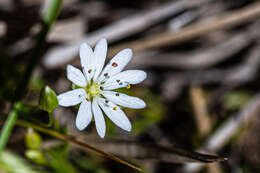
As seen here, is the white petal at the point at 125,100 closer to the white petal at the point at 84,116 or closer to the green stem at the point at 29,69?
the white petal at the point at 84,116

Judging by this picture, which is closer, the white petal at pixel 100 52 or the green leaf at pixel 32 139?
the white petal at pixel 100 52

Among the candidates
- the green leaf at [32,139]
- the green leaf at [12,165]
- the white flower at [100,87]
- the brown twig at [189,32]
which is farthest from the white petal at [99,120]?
the brown twig at [189,32]

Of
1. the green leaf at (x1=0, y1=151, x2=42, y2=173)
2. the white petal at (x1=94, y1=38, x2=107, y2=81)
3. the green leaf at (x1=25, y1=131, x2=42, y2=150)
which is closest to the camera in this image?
the white petal at (x1=94, y1=38, x2=107, y2=81)

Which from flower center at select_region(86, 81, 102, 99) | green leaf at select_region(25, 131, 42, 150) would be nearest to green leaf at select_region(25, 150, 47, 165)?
green leaf at select_region(25, 131, 42, 150)

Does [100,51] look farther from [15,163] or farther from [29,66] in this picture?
[15,163]

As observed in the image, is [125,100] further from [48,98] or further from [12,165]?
[12,165]

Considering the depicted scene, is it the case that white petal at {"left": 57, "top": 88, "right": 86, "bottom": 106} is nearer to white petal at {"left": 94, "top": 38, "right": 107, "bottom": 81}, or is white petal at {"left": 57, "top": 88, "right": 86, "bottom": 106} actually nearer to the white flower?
the white flower
